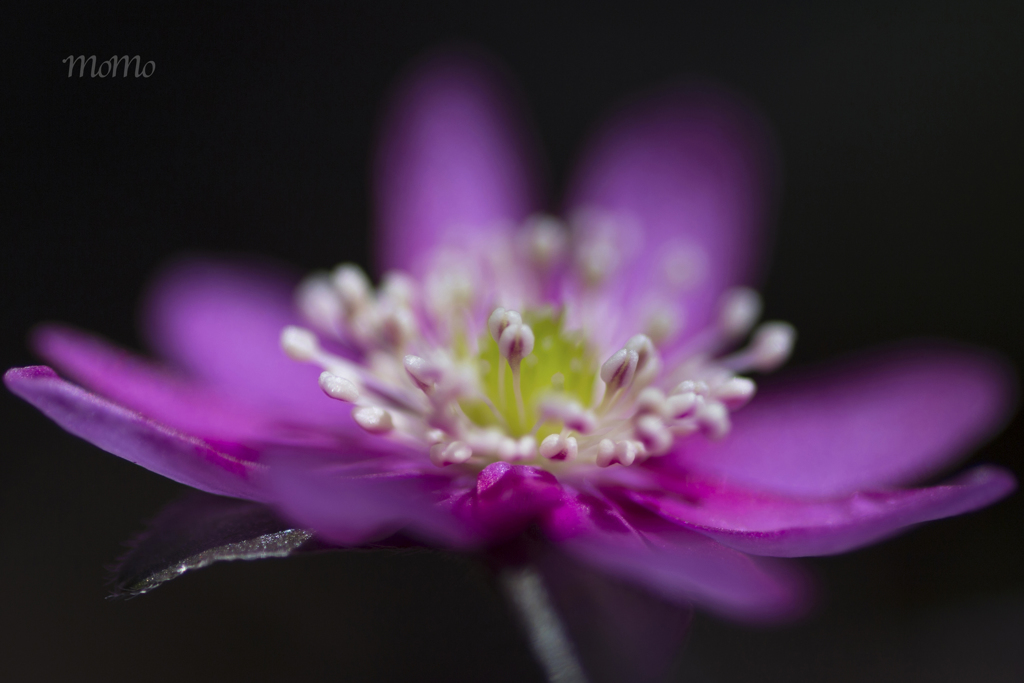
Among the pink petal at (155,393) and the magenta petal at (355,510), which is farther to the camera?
the pink petal at (155,393)

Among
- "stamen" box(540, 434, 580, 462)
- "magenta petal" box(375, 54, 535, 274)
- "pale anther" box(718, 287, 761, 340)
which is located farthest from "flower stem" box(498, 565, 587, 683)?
"magenta petal" box(375, 54, 535, 274)

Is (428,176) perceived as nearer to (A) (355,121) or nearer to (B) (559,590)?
(A) (355,121)

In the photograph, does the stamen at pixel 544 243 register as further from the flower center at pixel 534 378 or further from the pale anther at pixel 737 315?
the pale anther at pixel 737 315

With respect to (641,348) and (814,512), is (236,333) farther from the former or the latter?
(814,512)

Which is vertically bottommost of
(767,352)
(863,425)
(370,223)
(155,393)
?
(863,425)

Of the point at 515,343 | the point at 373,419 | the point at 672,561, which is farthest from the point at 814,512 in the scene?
the point at 373,419

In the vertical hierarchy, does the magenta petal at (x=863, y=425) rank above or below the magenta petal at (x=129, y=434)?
below

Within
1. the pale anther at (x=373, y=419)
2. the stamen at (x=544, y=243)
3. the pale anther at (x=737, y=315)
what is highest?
the stamen at (x=544, y=243)

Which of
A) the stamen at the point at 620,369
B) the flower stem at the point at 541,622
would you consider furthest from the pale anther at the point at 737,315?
the flower stem at the point at 541,622
